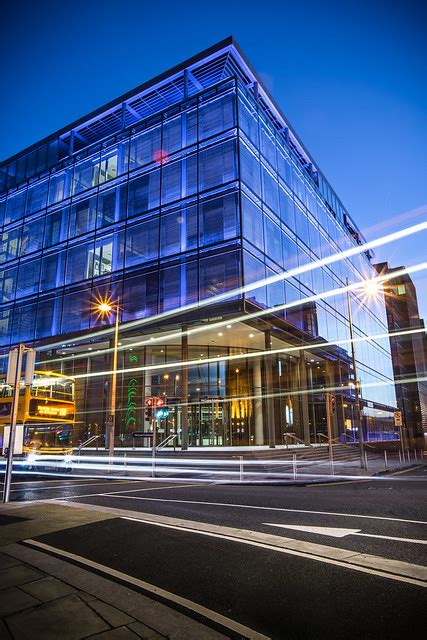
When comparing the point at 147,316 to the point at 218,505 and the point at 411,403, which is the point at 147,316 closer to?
the point at 218,505

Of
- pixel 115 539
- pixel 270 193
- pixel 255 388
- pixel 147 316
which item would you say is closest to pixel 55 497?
pixel 115 539

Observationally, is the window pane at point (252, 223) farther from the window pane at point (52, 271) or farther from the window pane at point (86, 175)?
the window pane at point (52, 271)

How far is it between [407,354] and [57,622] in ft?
309

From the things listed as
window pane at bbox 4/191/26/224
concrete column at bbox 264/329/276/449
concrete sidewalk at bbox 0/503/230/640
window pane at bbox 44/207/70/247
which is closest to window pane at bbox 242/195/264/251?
concrete column at bbox 264/329/276/449

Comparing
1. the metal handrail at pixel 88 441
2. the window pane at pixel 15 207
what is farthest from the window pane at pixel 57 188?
the metal handrail at pixel 88 441

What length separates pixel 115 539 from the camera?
7324 millimetres

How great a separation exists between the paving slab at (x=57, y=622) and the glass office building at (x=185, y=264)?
23984 mm

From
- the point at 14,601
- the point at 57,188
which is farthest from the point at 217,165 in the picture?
the point at 14,601

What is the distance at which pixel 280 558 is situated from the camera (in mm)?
6035

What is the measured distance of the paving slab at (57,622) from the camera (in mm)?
3639

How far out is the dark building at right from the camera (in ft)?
268

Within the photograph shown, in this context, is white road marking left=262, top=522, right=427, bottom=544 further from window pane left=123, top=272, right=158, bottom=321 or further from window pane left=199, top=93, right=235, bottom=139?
window pane left=199, top=93, right=235, bottom=139

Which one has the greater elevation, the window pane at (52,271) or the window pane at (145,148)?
the window pane at (145,148)

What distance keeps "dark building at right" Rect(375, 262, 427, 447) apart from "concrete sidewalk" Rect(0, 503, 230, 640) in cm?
8039
